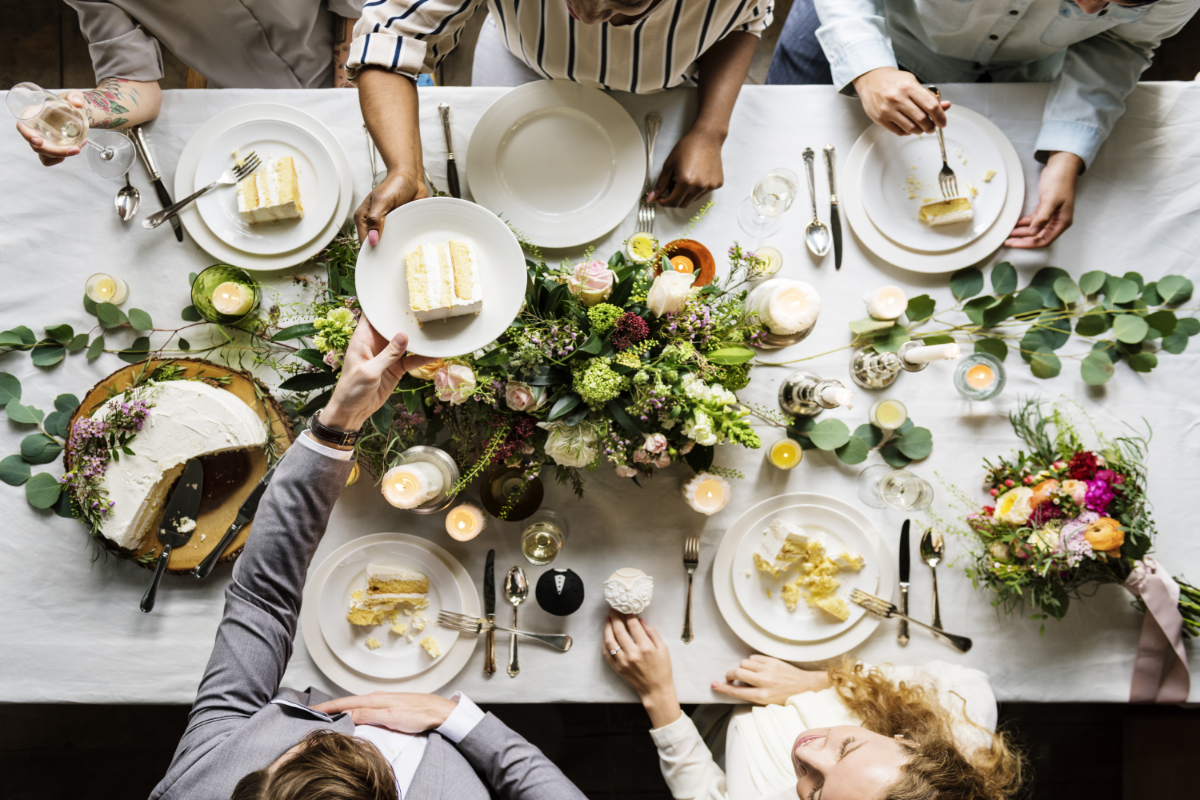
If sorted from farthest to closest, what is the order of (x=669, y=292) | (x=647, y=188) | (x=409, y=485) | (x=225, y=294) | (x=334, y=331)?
1. (x=647, y=188)
2. (x=225, y=294)
3. (x=409, y=485)
4. (x=334, y=331)
5. (x=669, y=292)

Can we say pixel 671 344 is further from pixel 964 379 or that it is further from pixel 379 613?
pixel 379 613

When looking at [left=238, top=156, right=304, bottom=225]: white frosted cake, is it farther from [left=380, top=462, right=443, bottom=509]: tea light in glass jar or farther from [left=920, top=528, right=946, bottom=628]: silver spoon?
[left=920, top=528, right=946, bottom=628]: silver spoon

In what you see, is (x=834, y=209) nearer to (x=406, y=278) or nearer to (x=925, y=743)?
(x=406, y=278)

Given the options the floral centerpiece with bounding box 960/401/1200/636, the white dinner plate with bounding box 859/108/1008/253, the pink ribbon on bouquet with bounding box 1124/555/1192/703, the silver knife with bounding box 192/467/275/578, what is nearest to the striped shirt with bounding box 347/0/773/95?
the white dinner plate with bounding box 859/108/1008/253

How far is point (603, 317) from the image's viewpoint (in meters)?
1.22

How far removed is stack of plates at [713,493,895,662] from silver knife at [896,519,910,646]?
1.4 inches

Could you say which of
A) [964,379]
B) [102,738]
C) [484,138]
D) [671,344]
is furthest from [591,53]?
[102,738]

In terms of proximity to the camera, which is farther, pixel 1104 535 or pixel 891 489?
pixel 891 489

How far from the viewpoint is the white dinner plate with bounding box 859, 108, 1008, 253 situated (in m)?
1.58

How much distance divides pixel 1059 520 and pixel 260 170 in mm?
2081

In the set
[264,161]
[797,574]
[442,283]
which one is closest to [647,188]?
[442,283]

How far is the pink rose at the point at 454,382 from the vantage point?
1.19m

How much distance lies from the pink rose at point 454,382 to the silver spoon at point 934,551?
47.8 inches

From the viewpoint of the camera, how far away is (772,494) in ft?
5.29
